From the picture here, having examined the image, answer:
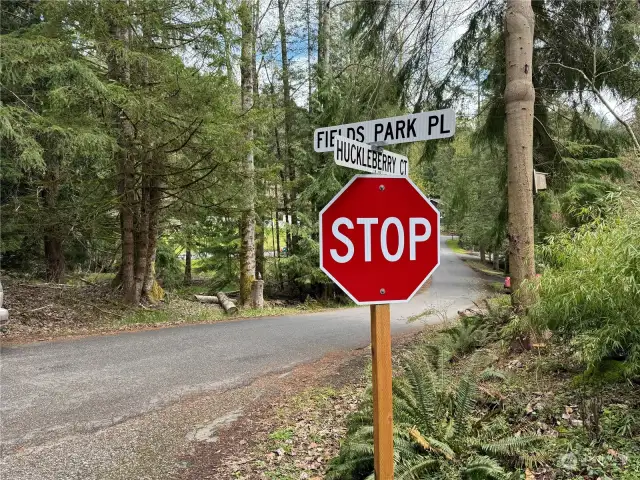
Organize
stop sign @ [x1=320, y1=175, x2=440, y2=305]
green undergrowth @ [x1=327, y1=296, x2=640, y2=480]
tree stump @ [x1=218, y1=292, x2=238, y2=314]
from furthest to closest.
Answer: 1. tree stump @ [x1=218, y1=292, x2=238, y2=314]
2. green undergrowth @ [x1=327, y1=296, x2=640, y2=480]
3. stop sign @ [x1=320, y1=175, x2=440, y2=305]

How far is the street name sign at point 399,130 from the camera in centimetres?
225

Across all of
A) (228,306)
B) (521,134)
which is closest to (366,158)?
(521,134)

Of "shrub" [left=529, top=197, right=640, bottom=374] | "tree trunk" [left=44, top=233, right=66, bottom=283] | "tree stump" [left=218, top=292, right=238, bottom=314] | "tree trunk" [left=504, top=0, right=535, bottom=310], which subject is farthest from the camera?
"tree stump" [left=218, top=292, right=238, bottom=314]

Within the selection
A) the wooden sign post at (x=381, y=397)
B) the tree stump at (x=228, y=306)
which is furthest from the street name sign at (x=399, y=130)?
the tree stump at (x=228, y=306)

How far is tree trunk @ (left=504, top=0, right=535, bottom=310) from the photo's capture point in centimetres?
581

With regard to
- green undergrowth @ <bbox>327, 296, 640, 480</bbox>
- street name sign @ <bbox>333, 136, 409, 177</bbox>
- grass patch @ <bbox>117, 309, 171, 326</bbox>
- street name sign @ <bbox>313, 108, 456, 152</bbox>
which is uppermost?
street name sign @ <bbox>313, 108, 456, 152</bbox>

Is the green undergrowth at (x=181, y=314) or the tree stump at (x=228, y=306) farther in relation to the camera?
the tree stump at (x=228, y=306)

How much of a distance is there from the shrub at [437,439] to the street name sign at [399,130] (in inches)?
80.0

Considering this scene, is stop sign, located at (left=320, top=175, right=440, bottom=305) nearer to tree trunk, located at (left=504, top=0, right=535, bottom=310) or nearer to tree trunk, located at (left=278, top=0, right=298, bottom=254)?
tree trunk, located at (left=504, top=0, right=535, bottom=310)

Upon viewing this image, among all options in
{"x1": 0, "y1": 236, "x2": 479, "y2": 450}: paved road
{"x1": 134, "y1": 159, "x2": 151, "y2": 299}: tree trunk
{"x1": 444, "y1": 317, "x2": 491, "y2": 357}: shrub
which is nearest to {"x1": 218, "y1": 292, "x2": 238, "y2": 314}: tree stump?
{"x1": 134, "y1": 159, "x2": 151, "y2": 299}: tree trunk

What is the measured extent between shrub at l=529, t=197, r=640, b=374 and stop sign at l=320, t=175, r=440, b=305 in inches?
76.0

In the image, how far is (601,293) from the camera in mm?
3549

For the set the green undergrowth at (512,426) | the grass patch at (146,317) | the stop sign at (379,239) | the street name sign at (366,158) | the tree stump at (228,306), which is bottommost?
the tree stump at (228,306)

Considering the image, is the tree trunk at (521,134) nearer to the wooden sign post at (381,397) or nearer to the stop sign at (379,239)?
the stop sign at (379,239)
